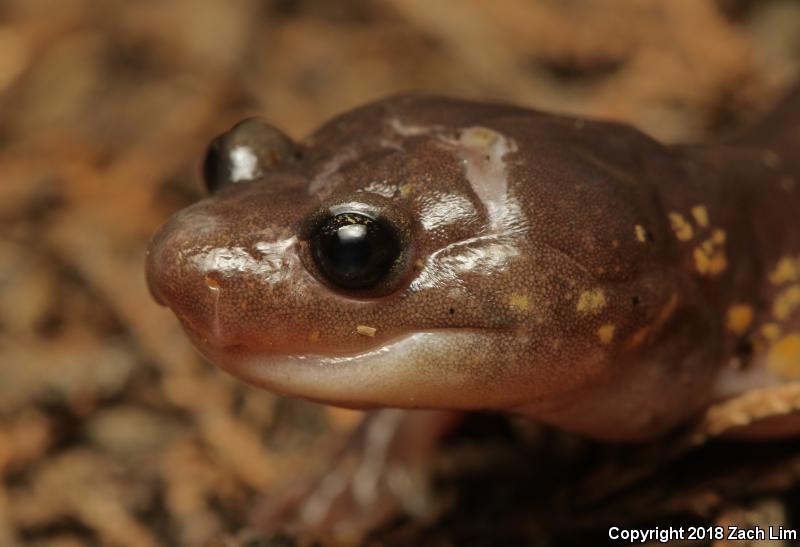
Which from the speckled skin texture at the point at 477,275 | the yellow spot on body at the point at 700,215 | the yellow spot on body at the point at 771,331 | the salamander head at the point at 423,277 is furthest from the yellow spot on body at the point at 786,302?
the salamander head at the point at 423,277

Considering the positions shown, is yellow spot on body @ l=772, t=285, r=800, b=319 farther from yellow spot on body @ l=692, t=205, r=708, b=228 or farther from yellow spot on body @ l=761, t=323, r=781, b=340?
yellow spot on body @ l=692, t=205, r=708, b=228

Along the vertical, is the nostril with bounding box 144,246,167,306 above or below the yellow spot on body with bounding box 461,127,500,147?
below

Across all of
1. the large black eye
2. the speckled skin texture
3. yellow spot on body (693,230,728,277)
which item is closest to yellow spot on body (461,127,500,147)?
the speckled skin texture

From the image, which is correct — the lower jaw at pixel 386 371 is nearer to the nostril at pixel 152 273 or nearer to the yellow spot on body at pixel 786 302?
the nostril at pixel 152 273

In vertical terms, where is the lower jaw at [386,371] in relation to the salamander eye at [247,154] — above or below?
below

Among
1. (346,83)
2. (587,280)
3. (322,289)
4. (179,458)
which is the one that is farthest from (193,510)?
(346,83)

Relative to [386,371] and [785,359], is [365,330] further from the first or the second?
[785,359]

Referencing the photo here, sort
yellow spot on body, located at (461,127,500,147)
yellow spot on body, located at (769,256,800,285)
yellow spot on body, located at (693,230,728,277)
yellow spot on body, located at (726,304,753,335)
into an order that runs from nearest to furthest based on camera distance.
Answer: yellow spot on body, located at (461,127,500,147) → yellow spot on body, located at (693,230,728,277) → yellow spot on body, located at (726,304,753,335) → yellow spot on body, located at (769,256,800,285)
